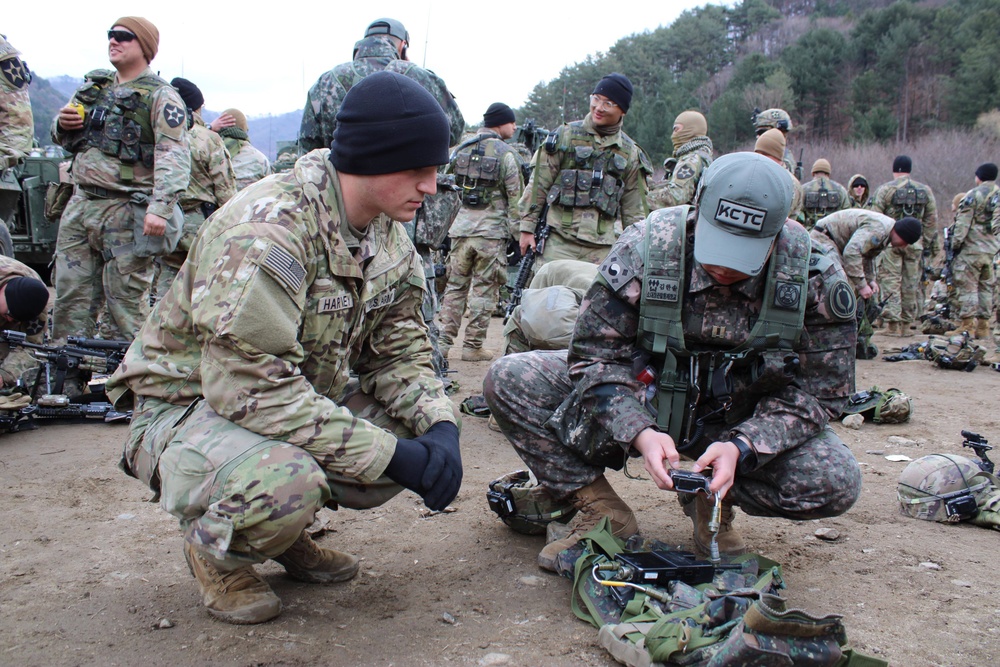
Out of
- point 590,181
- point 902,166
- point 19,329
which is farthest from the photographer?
point 902,166

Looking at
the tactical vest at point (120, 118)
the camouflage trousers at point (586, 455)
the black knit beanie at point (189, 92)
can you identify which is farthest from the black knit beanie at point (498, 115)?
the camouflage trousers at point (586, 455)

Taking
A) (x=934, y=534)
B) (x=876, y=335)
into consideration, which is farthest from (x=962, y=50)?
(x=934, y=534)

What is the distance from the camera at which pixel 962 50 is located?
32.9 metres

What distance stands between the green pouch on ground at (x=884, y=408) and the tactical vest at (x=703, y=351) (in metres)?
2.79

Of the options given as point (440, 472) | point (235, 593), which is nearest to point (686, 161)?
point (440, 472)

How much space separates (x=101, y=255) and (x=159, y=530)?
2.80 metres

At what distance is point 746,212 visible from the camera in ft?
7.94

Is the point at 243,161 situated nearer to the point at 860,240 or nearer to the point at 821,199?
the point at 860,240

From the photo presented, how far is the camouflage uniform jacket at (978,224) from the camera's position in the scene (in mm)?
9766

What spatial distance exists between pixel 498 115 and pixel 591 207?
2.03 m

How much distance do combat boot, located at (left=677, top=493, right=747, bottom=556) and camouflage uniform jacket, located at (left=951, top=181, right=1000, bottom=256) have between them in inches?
337

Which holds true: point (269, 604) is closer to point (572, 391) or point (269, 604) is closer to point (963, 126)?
point (572, 391)

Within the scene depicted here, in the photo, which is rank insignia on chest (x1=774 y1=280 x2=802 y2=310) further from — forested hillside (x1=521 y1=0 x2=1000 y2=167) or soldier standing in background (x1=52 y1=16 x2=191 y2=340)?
forested hillside (x1=521 y1=0 x2=1000 y2=167)

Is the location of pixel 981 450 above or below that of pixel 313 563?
above
